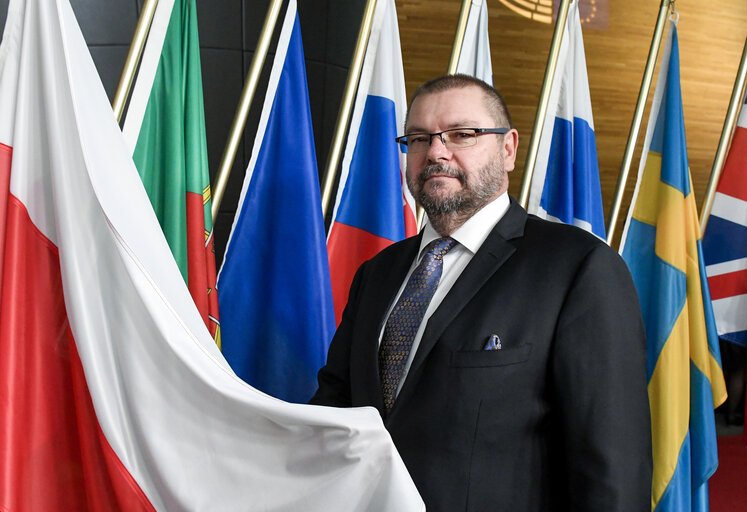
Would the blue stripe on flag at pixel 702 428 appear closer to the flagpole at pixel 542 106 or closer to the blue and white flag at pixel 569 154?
the blue and white flag at pixel 569 154

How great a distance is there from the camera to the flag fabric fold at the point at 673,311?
2.60m

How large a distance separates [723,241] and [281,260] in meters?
1.86

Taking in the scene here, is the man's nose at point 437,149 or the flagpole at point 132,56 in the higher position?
the flagpole at point 132,56

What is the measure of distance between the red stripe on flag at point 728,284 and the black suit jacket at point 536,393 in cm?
176

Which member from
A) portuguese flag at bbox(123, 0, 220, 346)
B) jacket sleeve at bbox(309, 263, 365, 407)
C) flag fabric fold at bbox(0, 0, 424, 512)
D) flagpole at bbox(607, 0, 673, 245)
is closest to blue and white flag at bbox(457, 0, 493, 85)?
flagpole at bbox(607, 0, 673, 245)

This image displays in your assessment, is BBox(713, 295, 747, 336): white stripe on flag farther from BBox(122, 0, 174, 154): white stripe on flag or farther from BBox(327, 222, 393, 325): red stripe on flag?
BBox(122, 0, 174, 154): white stripe on flag

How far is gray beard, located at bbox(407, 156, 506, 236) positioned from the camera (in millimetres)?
1682

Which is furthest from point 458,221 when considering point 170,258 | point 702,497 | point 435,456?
point 702,497

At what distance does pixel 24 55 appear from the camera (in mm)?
1616

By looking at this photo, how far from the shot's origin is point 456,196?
1.68 metres

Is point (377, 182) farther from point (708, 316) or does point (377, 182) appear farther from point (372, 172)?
point (708, 316)

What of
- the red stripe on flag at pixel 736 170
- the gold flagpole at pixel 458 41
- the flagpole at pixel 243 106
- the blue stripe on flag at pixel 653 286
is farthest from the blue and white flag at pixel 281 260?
the red stripe on flag at pixel 736 170

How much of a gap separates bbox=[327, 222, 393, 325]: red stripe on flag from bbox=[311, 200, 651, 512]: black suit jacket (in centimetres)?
108

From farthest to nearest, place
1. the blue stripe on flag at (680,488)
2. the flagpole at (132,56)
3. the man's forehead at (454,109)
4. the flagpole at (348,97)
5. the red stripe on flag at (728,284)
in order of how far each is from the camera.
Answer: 1. the red stripe on flag at (728,284)
2. the flagpole at (348,97)
3. the blue stripe on flag at (680,488)
4. the flagpole at (132,56)
5. the man's forehead at (454,109)
